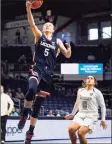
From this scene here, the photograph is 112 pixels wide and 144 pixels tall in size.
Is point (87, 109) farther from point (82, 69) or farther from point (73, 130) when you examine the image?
point (82, 69)

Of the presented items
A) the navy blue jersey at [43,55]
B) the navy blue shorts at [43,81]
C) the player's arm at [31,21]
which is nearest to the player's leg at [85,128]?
the navy blue shorts at [43,81]

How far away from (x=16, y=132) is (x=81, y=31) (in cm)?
1574

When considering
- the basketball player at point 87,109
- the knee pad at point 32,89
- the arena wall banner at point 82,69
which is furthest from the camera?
the arena wall banner at point 82,69

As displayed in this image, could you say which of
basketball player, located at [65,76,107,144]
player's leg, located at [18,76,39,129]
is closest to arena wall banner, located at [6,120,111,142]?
basketball player, located at [65,76,107,144]

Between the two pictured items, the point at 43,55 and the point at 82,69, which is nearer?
the point at 43,55

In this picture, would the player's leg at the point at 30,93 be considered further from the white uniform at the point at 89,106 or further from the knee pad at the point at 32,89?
the white uniform at the point at 89,106

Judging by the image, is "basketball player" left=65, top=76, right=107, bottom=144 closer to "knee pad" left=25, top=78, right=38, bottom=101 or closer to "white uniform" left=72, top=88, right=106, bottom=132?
"white uniform" left=72, top=88, right=106, bottom=132

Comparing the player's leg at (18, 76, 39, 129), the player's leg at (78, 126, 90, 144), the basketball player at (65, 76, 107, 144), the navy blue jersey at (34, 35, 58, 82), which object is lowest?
the player's leg at (78, 126, 90, 144)

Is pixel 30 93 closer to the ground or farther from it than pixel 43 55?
closer to the ground

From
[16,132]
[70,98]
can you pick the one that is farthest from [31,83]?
[70,98]

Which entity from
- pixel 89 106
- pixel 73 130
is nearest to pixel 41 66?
pixel 73 130

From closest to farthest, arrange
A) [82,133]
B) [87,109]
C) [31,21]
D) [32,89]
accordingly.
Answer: [32,89] → [31,21] → [82,133] → [87,109]

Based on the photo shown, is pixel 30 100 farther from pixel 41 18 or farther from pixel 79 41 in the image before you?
pixel 79 41

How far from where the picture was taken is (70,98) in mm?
22156
